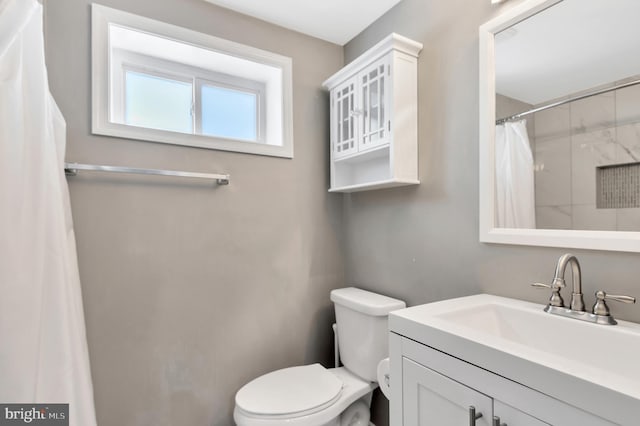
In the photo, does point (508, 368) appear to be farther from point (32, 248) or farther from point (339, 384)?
point (32, 248)

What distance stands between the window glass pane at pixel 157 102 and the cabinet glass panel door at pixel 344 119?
79 cm

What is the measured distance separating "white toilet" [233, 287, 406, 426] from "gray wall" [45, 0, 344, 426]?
26 cm

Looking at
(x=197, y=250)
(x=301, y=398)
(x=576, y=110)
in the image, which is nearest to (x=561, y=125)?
(x=576, y=110)

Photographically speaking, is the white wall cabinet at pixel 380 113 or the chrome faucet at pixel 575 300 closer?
the chrome faucet at pixel 575 300

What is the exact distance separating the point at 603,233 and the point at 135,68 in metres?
2.02

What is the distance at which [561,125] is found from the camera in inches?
40.5

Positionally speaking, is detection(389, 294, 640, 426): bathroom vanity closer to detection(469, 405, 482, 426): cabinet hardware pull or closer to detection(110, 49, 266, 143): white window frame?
detection(469, 405, 482, 426): cabinet hardware pull

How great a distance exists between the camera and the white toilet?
1.26 metres

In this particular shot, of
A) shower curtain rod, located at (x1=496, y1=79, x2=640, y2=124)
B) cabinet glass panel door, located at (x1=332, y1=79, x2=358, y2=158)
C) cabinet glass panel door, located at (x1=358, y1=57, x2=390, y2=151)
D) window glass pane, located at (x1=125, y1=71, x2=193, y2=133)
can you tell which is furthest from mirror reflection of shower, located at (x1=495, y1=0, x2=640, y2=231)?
window glass pane, located at (x1=125, y1=71, x2=193, y2=133)

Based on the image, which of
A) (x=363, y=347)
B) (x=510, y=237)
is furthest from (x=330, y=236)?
(x=510, y=237)

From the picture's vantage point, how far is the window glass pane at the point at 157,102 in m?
1.61

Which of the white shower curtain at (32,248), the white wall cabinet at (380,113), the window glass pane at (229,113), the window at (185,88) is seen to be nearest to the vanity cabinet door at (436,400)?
the white wall cabinet at (380,113)

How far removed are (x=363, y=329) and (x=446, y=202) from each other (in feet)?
2.30

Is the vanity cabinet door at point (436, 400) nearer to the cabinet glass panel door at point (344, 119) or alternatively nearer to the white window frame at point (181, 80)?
the cabinet glass panel door at point (344, 119)
